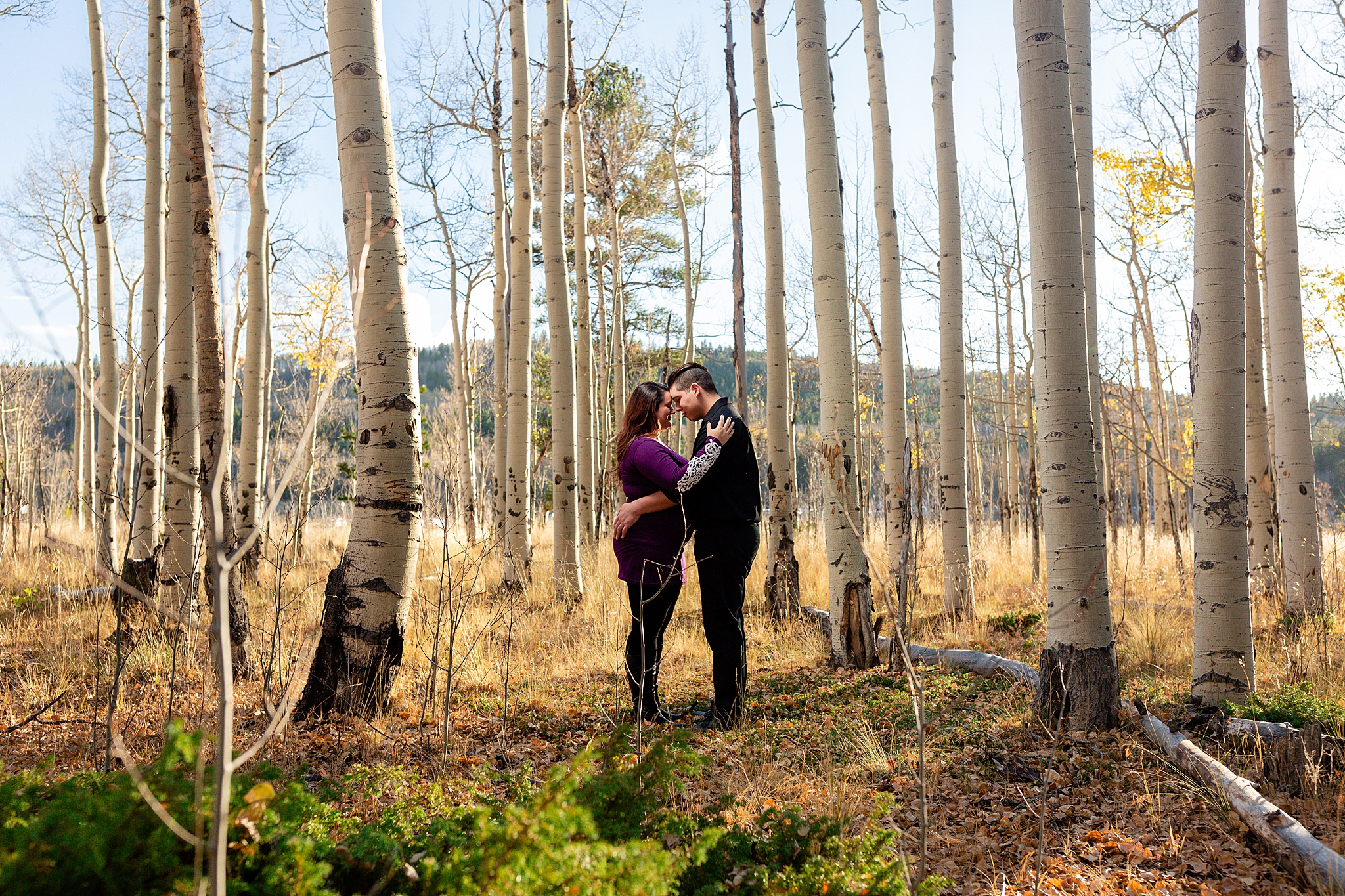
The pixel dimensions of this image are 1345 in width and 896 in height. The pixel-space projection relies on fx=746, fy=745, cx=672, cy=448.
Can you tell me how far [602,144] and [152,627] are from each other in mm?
11295

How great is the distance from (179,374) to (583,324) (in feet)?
17.9

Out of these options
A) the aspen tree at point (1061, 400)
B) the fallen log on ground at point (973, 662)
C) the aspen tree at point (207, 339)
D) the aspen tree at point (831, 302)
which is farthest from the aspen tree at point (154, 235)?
the aspen tree at point (1061, 400)

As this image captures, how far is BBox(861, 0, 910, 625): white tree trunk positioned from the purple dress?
340 cm

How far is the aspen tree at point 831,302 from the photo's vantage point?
14.9 ft

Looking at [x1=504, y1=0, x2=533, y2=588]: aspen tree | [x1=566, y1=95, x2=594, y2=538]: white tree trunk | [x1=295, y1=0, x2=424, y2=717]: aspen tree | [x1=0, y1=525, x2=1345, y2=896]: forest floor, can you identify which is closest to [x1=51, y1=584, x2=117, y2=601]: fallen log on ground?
[x1=0, y1=525, x2=1345, y2=896]: forest floor

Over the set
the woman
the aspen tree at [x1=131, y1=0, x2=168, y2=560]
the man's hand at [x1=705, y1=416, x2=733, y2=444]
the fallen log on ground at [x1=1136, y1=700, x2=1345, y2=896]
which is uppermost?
the aspen tree at [x1=131, y1=0, x2=168, y2=560]

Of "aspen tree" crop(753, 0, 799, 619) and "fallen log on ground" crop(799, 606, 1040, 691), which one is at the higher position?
"aspen tree" crop(753, 0, 799, 619)

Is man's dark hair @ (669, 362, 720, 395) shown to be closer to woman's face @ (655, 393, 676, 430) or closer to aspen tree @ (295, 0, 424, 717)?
woman's face @ (655, 393, 676, 430)

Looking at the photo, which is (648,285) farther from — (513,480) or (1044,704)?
(1044,704)

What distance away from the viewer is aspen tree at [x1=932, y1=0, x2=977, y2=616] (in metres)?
6.33

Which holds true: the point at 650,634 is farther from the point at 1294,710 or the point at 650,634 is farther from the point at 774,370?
the point at 774,370

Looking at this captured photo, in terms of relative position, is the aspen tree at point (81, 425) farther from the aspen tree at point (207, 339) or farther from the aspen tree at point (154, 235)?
the aspen tree at point (207, 339)

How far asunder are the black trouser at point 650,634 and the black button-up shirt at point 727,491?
382 millimetres

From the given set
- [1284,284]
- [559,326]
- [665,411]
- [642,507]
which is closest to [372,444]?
[642,507]
